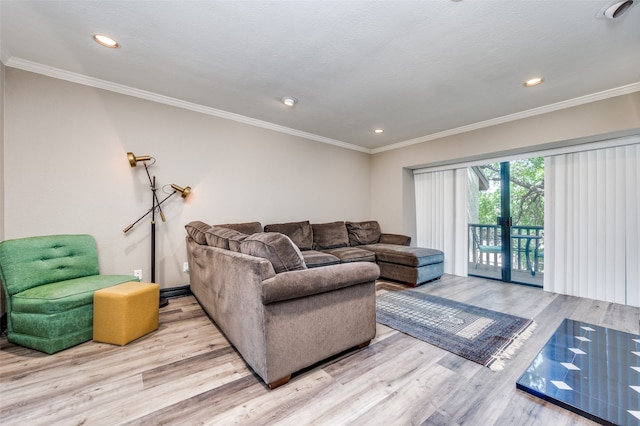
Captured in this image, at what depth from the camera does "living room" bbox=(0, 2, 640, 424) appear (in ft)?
8.06

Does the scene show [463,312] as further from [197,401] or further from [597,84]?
[597,84]

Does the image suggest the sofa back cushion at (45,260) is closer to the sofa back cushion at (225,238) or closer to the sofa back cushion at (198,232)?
the sofa back cushion at (198,232)

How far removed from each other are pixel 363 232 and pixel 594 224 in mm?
3227

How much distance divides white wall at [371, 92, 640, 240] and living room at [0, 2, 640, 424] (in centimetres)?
1

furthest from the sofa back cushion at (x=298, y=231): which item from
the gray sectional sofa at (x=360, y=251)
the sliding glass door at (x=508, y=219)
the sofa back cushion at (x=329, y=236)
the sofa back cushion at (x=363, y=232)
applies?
the sliding glass door at (x=508, y=219)

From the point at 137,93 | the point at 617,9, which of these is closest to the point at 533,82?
the point at 617,9

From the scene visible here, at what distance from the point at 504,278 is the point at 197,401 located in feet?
15.1

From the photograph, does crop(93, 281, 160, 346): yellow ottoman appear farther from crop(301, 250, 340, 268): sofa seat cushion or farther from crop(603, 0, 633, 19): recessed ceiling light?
crop(603, 0, 633, 19): recessed ceiling light

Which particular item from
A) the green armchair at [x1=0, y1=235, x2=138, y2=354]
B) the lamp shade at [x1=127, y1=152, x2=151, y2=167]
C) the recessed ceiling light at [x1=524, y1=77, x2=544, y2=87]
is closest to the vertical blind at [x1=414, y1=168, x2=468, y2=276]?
the recessed ceiling light at [x1=524, y1=77, x2=544, y2=87]

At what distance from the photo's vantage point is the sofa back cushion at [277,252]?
169 centimetres

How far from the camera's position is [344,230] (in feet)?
15.8

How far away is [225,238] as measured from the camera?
7.07 feet

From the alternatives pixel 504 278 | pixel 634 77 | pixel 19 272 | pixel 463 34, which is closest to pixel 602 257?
pixel 504 278

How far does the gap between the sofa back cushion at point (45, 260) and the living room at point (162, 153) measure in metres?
0.25
